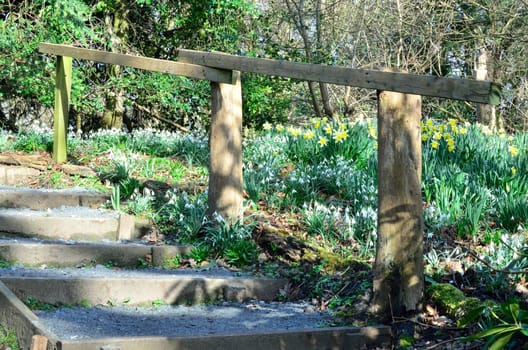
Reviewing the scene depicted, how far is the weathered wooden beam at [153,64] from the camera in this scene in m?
5.94

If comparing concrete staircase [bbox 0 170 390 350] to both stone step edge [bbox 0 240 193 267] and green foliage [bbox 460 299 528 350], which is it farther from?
green foliage [bbox 460 299 528 350]

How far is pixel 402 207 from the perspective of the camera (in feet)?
14.3

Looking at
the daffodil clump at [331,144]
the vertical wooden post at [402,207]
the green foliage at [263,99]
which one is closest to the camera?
the vertical wooden post at [402,207]

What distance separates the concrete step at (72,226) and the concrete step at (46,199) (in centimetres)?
31

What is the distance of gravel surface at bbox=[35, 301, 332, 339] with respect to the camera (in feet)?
13.7

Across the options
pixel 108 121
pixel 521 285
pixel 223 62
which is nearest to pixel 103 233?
pixel 223 62

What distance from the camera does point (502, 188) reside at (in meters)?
6.52

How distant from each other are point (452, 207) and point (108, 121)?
7.68 meters

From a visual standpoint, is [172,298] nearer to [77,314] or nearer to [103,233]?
[77,314]

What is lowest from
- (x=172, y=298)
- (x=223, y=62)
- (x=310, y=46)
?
(x=172, y=298)

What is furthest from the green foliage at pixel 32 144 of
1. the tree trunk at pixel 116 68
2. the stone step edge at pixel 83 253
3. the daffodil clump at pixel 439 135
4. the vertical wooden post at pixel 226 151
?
the daffodil clump at pixel 439 135

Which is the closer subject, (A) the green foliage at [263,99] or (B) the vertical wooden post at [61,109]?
(B) the vertical wooden post at [61,109]

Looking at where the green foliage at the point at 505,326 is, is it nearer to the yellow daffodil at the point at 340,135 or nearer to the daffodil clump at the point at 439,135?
the daffodil clump at the point at 439,135

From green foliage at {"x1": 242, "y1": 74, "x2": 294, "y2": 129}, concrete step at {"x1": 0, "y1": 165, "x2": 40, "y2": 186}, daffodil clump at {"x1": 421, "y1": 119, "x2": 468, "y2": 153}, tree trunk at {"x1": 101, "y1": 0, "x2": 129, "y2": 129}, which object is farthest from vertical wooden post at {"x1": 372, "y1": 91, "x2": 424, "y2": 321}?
green foliage at {"x1": 242, "y1": 74, "x2": 294, "y2": 129}
